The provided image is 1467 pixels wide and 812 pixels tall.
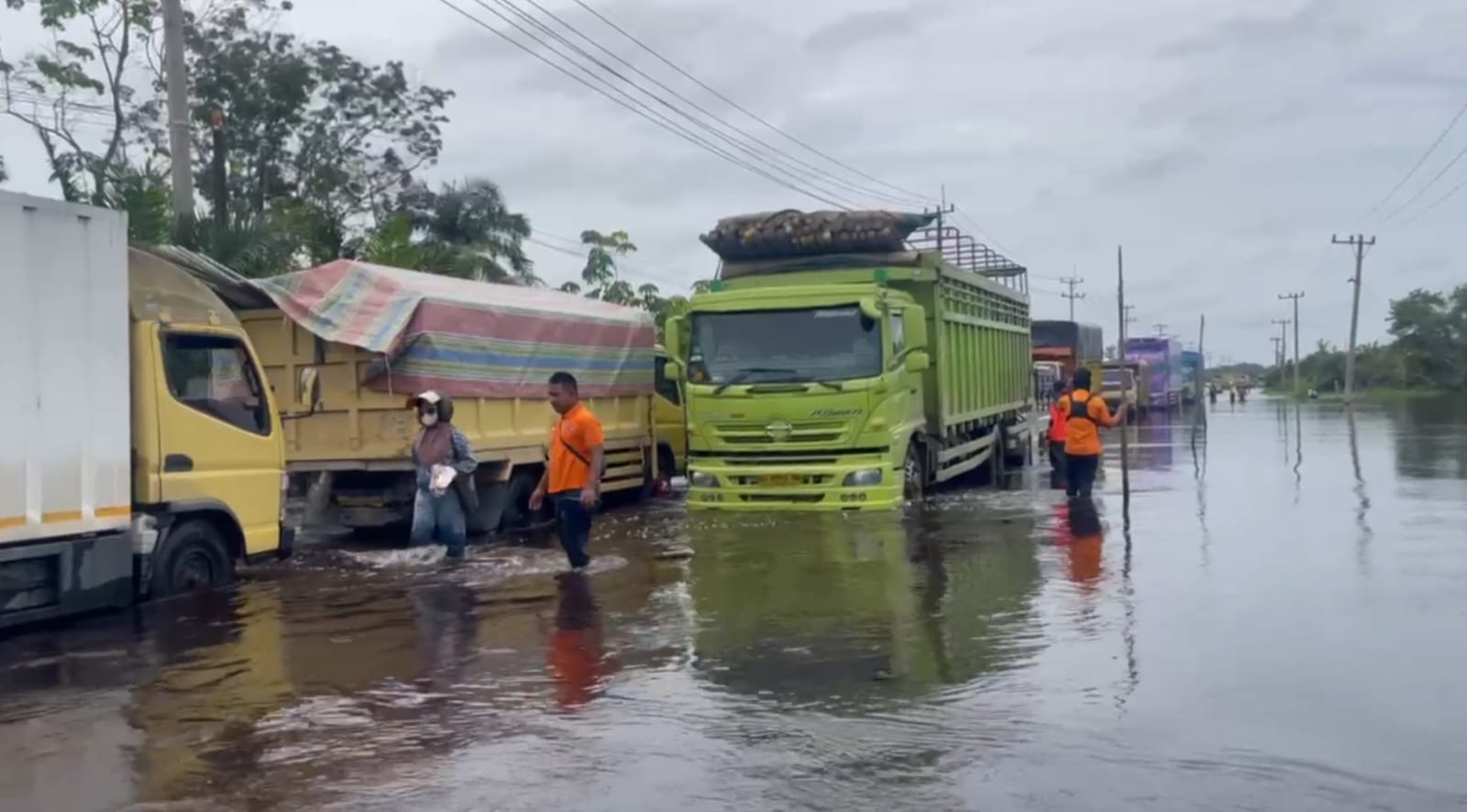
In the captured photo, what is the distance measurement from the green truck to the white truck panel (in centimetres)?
686

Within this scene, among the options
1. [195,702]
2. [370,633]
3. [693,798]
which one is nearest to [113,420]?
[370,633]

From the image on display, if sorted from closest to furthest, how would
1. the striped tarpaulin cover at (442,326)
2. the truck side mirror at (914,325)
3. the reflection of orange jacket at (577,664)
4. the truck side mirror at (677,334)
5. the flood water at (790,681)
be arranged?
the flood water at (790,681) → the reflection of orange jacket at (577,664) → the striped tarpaulin cover at (442,326) → the truck side mirror at (914,325) → the truck side mirror at (677,334)

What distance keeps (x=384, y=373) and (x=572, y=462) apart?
125 inches

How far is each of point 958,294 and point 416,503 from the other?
8170 millimetres

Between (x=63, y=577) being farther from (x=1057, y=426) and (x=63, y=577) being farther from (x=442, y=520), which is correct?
(x=1057, y=426)

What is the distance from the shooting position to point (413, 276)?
1494cm

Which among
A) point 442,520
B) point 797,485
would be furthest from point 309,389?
point 797,485

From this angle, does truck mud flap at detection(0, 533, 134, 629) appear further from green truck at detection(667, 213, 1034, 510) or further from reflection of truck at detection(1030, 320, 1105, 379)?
reflection of truck at detection(1030, 320, 1105, 379)

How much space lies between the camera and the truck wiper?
615 inches

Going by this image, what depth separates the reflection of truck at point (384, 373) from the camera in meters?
14.1

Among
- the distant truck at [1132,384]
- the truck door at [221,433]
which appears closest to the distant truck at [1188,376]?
the distant truck at [1132,384]

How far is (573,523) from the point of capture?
12.2 meters

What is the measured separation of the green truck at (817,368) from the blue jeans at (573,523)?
12.0ft

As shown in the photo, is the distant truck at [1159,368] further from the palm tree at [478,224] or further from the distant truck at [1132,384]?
the palm tree at [478,224]
